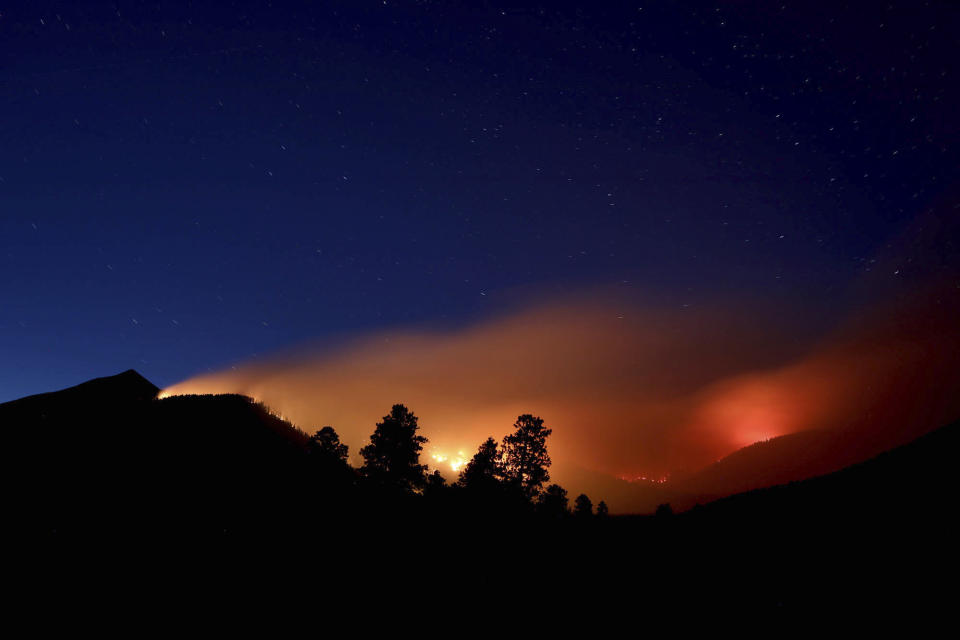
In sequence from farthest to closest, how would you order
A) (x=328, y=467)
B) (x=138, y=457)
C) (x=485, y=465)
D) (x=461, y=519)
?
(x=485, y=465)
(x=328, y=467)
(x=138, y=457)
(x=461, y=519)

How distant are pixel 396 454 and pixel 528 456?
14608mm

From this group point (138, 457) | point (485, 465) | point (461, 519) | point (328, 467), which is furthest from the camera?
point (485, 465)

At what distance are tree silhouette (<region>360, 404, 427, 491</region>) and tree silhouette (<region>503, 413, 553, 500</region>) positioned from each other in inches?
381

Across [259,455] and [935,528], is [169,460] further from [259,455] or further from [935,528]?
[935,528]

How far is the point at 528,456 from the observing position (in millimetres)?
48438

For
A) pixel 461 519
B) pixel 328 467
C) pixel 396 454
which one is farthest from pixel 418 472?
pixel 461 519

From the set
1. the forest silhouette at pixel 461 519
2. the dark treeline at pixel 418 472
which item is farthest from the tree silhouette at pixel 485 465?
the forest silhouette at pixel 461 519

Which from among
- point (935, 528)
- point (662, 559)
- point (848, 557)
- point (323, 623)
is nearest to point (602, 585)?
point (662, 559)

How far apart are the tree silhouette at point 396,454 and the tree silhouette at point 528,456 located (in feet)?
31.8

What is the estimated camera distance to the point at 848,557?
14.3 m

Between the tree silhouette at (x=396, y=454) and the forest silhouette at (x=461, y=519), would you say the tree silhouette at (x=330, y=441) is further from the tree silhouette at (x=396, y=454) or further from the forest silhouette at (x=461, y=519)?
the forest silhouette at (x=461, y=519)

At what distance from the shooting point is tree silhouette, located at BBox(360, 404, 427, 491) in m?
44.4

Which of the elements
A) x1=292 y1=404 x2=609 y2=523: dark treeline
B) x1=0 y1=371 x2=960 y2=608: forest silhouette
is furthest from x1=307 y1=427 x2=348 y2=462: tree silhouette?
x1=0 y1=371 x2=960 y2=608: forest silhouette

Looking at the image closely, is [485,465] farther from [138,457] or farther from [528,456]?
[138,457]
